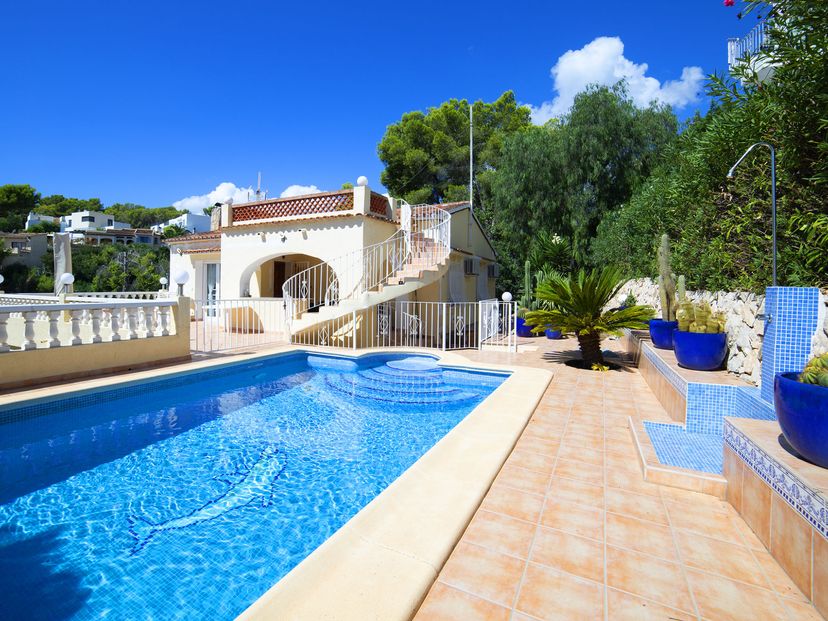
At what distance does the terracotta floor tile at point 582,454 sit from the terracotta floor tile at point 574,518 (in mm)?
977

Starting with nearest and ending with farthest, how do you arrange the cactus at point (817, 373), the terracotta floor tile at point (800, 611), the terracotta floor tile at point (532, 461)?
the terracotta floor tile at point (800, 611) → the cactus at point (817, 373) → the terracotta floor tile at point (532, 461)

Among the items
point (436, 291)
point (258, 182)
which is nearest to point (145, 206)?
point (258, 182)

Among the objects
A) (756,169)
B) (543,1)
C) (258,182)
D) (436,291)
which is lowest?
(436,291)

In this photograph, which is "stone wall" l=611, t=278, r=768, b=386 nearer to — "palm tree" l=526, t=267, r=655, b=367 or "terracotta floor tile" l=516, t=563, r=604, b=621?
"palm tree" l=526, t=267, r=655, b=367

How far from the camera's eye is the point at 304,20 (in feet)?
44.3

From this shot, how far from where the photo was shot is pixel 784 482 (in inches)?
96.1

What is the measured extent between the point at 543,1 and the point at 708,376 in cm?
1456

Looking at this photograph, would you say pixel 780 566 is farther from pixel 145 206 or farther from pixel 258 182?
pixel 145 206

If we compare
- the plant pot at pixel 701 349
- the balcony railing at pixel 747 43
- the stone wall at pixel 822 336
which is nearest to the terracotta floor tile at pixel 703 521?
the stone wall at pixel 822 336

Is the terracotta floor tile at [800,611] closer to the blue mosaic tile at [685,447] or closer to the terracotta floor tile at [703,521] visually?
the terracotta floor tile at [703,521]

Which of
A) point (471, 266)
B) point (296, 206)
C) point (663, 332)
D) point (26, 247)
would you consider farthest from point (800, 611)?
point (26, 247)

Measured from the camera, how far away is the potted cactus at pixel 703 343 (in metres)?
5.72

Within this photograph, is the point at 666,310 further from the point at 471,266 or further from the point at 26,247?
the point at 26,247

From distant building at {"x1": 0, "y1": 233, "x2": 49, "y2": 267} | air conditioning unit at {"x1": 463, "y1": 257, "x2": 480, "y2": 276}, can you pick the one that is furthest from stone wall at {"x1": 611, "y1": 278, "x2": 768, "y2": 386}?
distant building at {"x1": 0, "y1": 233, "x2": 49, "y2": 267}
